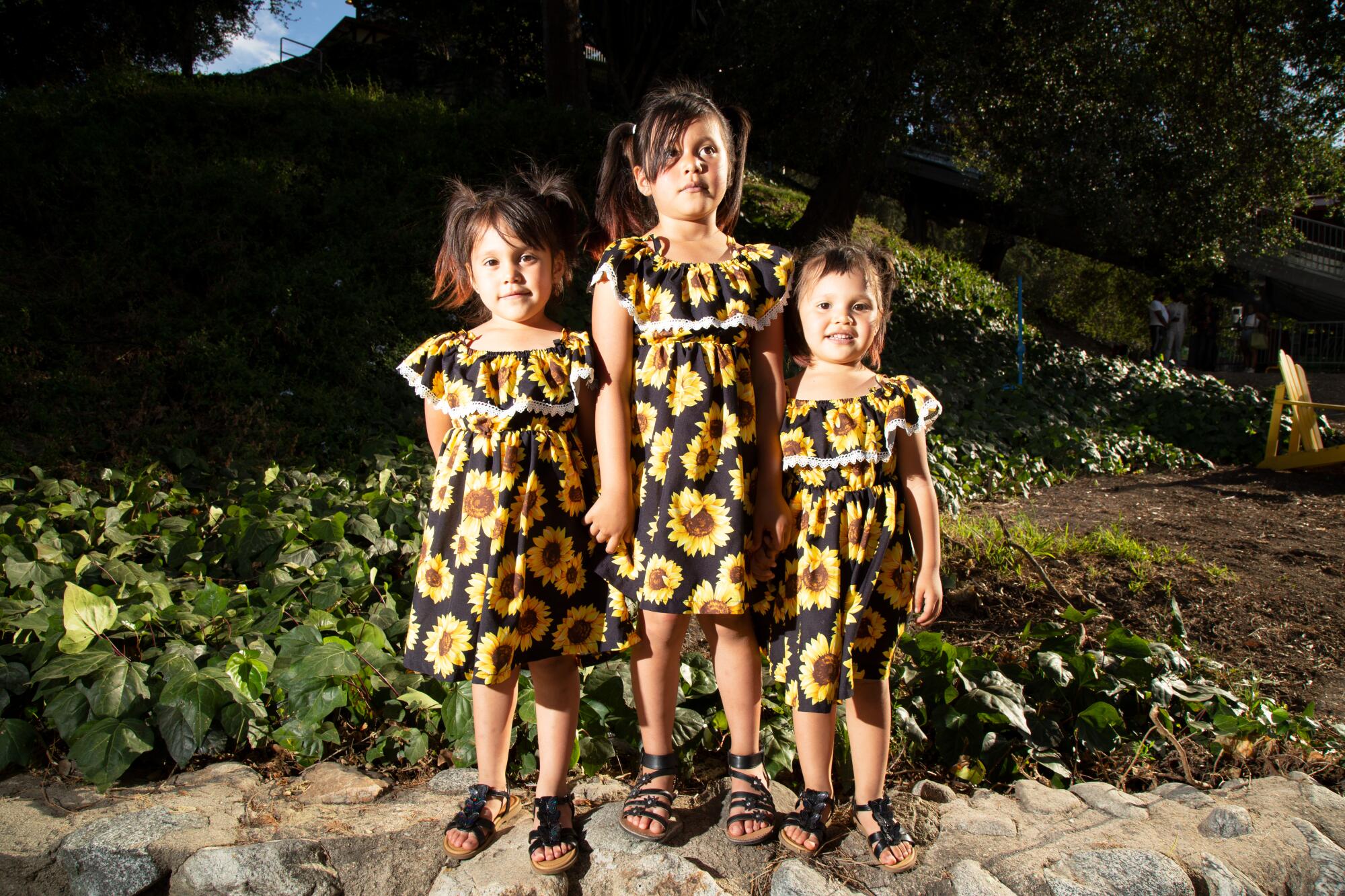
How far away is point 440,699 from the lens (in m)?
2.48

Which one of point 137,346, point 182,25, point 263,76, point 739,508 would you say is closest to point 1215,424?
point 739,508

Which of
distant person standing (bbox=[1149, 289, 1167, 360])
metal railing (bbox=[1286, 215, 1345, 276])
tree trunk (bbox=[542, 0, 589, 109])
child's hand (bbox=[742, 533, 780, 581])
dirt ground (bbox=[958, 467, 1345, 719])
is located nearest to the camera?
child's hand (bbox=[742, 533, 780, 581])

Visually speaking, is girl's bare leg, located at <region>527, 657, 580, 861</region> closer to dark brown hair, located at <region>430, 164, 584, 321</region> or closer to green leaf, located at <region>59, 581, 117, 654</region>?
dark brown hair, located at <region>430, 164, 584, 321</region>

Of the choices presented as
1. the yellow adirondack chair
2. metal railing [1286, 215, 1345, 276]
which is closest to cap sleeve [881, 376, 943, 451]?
the yellow adirondack chair

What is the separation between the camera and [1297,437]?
752cm

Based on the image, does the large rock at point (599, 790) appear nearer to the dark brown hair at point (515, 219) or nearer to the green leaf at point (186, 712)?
the green leaf at point (186, 712)

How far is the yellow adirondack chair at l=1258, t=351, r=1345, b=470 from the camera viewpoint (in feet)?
23.8

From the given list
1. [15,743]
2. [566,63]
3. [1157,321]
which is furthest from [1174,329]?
[15,743]

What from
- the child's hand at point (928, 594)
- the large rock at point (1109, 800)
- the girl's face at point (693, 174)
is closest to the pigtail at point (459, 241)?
the girl's face at point (693, 174)

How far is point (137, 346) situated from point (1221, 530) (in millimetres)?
6934

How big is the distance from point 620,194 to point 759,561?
0.93 m

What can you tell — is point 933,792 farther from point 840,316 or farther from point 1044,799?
point 840,316

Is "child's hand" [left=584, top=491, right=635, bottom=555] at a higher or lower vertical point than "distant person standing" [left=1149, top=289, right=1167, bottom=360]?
lower

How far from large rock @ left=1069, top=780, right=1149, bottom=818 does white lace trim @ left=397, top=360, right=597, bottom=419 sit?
1631 millimetres
